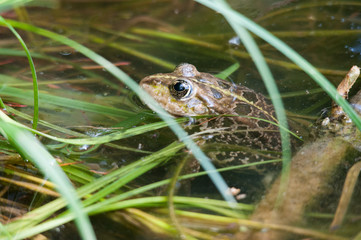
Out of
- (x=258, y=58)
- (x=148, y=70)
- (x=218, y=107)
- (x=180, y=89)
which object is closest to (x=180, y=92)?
(x=180, y=89)

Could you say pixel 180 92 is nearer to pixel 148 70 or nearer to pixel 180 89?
pixel 180 89

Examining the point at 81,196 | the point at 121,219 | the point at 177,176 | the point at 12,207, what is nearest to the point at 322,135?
the point at 177,176

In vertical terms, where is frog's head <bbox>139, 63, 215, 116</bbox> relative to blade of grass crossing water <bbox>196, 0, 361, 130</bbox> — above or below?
above

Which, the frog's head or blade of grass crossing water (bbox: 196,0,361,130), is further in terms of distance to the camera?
the frog's head

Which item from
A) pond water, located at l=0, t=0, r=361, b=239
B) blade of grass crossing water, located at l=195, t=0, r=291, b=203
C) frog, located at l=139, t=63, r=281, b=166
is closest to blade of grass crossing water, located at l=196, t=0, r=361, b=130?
blade of grass crossing water, located at l=195, t=0, r=291, b=203

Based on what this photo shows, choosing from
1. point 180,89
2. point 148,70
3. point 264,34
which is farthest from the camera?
point 148,70

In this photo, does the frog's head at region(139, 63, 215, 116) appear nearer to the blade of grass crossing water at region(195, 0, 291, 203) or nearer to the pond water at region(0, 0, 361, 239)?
the pond water at region(0, 0, 361, 239)

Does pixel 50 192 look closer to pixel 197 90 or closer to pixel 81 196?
pixel 81 196

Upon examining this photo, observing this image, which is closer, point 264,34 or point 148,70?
point 264,34
